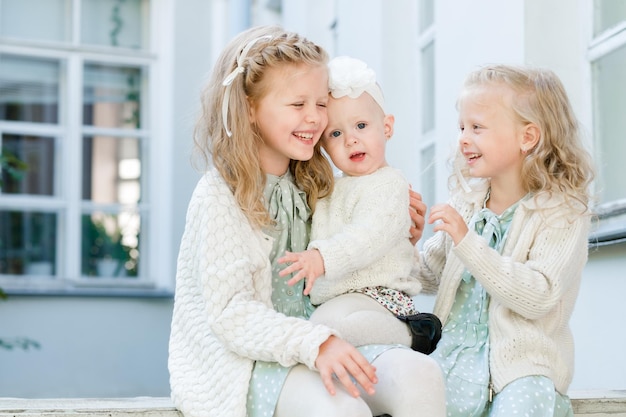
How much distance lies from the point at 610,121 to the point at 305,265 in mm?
1286

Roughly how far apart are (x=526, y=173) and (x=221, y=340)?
72 cm

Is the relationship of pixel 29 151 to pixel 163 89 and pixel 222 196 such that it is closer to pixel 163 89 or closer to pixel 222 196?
pixel 163 89

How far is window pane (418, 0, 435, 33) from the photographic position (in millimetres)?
4080

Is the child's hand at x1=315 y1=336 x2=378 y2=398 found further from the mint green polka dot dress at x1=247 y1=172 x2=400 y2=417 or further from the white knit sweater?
the mint green polka dot dress at x1=247 y1=172 x2=400 y2=417

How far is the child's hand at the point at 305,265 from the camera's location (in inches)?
72.5

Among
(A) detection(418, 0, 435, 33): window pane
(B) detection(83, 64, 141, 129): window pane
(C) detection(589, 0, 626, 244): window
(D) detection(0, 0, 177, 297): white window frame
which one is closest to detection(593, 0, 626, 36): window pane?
(C) detection(589, 0, 626, 244): window

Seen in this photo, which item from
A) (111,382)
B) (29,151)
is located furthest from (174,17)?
(111,382)

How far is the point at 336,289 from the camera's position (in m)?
1.97

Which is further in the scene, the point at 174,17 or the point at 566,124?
the point at 174,17

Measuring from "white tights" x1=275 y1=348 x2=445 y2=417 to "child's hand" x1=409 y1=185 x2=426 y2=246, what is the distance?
1.52 ft

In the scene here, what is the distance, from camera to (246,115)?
2008mm

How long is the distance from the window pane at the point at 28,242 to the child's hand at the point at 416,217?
496 cm

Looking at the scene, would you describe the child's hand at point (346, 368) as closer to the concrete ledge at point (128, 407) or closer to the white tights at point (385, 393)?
the white tights at point (385, 393)

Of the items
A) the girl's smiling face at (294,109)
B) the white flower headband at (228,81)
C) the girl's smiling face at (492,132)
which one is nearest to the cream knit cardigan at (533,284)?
the girl's smiling face at (492,132)
